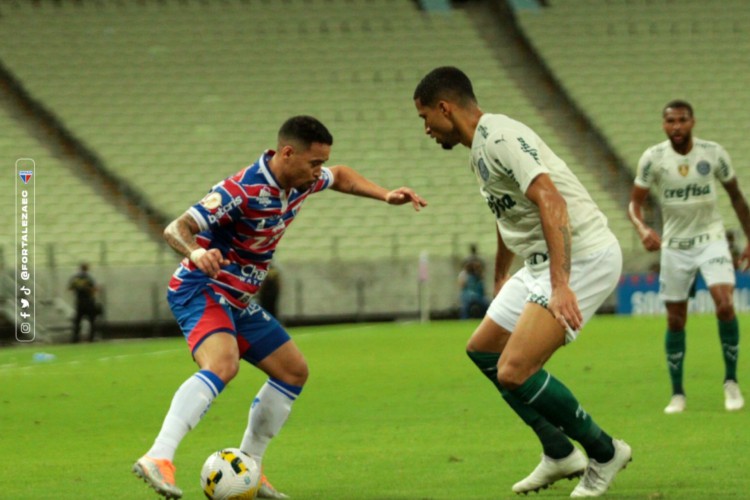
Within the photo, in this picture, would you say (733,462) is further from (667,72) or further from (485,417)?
(667,72)

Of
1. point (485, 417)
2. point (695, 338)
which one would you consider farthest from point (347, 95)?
point (485, 417)

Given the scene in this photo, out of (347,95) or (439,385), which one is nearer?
(439,385)

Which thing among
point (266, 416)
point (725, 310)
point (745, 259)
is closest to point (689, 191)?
point (745, 259)

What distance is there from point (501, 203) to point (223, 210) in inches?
57.6

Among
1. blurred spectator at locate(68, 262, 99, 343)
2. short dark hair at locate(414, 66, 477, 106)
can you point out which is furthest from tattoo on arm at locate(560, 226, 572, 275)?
blurred spectator at locate(68, 262, 99, 343)

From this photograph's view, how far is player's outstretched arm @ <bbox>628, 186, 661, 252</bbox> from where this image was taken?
1049 cm

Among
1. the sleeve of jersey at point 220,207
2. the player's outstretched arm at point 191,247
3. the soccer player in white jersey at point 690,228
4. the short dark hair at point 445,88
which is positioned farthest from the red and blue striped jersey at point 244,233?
the soccer player in white jersey at point 690,228

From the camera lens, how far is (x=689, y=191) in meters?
11.0

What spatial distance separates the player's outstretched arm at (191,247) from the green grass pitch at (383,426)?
54.5 inches

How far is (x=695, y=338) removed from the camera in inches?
750

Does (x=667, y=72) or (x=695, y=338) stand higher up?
(x=667, y=72)

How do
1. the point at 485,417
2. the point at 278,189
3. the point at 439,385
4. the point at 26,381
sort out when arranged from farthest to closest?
1. the point at 26,381
2. the point at 439,385
3. the point at 485,417
4. the point at 278,189

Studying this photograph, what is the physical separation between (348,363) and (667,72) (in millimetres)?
17840

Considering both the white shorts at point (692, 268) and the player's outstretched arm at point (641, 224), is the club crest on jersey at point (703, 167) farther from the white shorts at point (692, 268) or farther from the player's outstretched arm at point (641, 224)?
the white shorts at point (692, 268)
